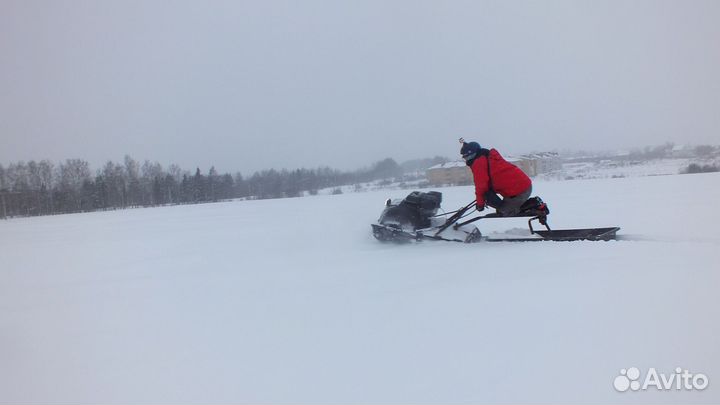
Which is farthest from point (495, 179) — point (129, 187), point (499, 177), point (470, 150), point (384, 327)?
point (129, 187)

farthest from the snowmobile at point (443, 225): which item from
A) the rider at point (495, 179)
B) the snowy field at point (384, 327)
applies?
the snowy field at point (384, 327)

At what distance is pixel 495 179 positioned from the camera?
536 centimetres

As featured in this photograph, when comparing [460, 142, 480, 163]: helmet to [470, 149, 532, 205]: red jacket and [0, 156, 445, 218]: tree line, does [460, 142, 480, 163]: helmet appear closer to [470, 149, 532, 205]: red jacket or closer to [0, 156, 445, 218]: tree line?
[470, 149, 532, 205]: red jacket

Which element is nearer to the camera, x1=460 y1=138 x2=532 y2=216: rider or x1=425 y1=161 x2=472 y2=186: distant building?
x1=460 y1=138 x2=532 y2=216: rider

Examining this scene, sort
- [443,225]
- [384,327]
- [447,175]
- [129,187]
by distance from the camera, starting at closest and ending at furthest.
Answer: [384,327] → [443,225] → [447,175] → [129,187]

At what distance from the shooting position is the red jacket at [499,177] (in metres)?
5.31

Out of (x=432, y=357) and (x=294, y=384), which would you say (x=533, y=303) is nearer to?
(x=432, y=357)

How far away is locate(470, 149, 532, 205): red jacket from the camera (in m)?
5.31

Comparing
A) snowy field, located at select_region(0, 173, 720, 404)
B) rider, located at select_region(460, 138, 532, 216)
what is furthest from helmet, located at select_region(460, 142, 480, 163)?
snowy field, located at select_region(0, 173, 720, 404)

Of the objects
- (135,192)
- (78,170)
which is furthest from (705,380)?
(78,170)

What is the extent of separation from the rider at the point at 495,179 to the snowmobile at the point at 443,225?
0.55ft

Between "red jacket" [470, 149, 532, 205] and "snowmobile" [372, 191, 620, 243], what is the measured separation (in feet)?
0.88

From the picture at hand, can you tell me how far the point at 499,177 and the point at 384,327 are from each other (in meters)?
3.39

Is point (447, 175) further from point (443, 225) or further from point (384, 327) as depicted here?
point (384, 327)
